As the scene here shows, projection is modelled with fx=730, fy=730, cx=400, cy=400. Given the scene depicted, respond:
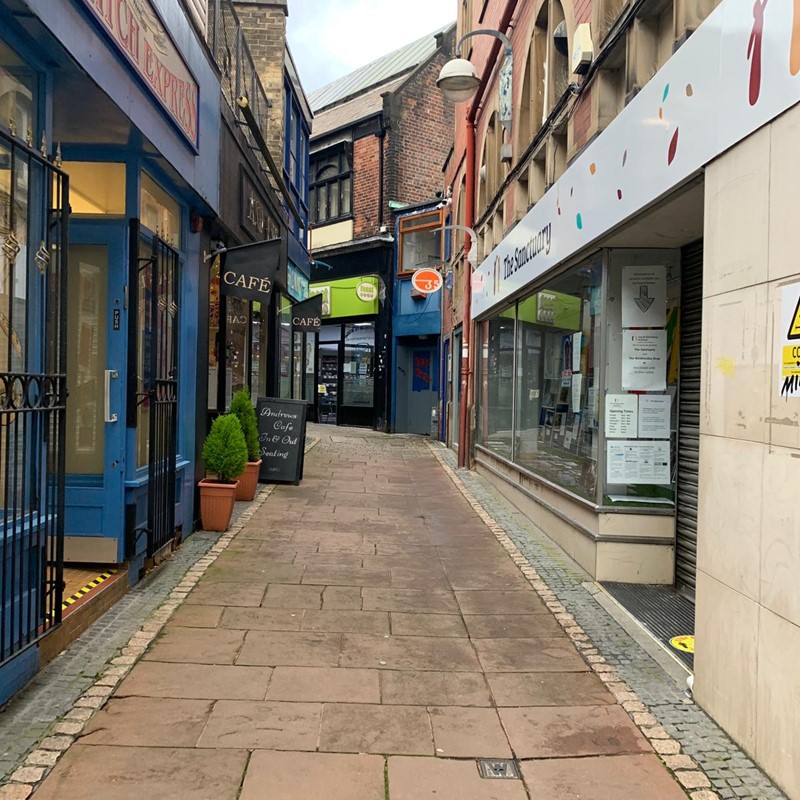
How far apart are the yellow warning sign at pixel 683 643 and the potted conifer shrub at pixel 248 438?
4.99 meters

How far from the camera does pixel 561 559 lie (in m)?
6.42

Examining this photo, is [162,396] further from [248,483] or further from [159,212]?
[248,483]

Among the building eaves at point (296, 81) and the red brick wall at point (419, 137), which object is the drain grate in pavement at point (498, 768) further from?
the red brick wall at point (419, 137)

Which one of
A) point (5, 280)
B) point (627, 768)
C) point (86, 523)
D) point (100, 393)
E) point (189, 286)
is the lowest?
point (627, 768)

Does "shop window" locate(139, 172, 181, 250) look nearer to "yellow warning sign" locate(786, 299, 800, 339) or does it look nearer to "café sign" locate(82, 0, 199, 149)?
"café sign" locate(82, 0, 199, 149)

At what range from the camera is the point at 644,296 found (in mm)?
5902

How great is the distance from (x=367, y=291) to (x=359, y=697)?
17649 millimetres

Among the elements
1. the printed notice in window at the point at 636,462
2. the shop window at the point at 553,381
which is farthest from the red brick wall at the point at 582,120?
the printed notice in window at the point at 636,462

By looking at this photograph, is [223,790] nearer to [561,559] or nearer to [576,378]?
[561,559]

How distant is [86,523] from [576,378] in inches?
174

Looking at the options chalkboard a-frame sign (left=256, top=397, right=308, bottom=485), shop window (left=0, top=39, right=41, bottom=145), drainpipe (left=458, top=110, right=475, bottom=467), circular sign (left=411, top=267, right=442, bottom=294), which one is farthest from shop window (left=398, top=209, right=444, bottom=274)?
shop window (left=0, top=39, right=41, bottom=145)

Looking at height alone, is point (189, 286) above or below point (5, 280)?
above

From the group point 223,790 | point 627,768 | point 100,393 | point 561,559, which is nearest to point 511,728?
point 627,768

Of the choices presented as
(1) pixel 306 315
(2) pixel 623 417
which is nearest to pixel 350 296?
(1) pixel 306 315
